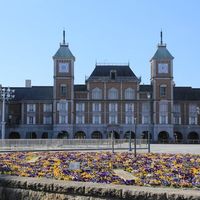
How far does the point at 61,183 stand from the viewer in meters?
6.11

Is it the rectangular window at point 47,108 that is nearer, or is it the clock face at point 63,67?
the clock face at point 63,67

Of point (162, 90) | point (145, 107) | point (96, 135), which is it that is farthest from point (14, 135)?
point (162, 90)

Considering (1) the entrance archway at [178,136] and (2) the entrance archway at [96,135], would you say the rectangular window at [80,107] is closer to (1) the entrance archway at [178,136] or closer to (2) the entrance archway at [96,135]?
(2) the entrance archway at [96,135]

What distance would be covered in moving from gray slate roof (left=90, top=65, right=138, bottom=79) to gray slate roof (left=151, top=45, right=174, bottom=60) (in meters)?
5.35

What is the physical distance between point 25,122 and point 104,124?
15.4 m

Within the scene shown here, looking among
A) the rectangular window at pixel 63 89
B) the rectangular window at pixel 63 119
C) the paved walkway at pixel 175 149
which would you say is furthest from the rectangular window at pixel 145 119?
the paved walkway at pixel 175 149

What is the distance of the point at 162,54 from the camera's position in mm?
83812

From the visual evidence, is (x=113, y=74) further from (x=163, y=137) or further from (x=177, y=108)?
(x=163, y=137)

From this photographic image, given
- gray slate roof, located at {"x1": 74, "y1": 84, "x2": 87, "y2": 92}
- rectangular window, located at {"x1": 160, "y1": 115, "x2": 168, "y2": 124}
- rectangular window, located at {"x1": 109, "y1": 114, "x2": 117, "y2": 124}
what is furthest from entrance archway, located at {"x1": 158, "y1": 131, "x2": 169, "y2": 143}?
gray slate roof, located at {"x1": 74, "y1": 84, "x2": 87, "y2": 92}

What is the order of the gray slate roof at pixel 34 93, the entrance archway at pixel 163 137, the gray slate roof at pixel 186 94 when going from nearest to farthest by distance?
the entrance archway at pixel 163 137
the gray slate roof at pixel 34 93
the gray slate roof at pixel 186 94

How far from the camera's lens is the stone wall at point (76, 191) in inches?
209

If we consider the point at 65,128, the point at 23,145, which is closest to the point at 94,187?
the point at 23,145

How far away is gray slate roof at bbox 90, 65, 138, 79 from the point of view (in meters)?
83.4

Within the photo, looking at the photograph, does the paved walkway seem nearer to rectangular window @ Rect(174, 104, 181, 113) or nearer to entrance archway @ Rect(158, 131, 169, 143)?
entrance archway @ Rect(158, 131, 169, 143)
